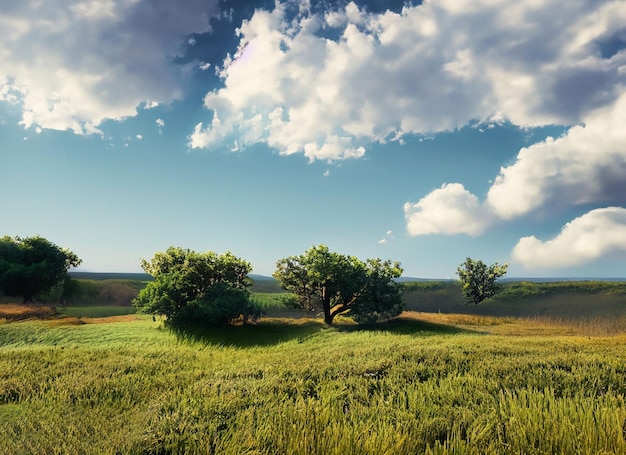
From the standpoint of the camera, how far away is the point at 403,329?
83.8ft

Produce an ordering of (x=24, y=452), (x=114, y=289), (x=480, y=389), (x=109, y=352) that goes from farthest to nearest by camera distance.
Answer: (x=114, y=289)
(x=109, y=352)
(x=480, y=389)
(x=24, y=452)

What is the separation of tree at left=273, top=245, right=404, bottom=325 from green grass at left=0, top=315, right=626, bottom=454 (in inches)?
571

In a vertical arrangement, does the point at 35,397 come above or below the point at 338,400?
below

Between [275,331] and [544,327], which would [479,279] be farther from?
[275,331]

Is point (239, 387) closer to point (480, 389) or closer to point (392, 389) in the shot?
point (392, 389)

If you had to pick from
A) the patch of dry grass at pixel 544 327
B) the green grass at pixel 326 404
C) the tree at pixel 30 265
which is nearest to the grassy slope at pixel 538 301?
the patch of dry grass at pixel 544 327

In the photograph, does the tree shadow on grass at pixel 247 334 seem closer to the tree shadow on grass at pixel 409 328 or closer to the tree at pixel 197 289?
the tree at pixel 197 289

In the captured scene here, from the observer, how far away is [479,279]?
190 feet

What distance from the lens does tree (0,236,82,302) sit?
1784 inches

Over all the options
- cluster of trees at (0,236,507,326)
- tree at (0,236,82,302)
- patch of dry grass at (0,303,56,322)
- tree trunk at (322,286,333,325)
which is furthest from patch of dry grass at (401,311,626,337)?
tree at (0,236,82,302)

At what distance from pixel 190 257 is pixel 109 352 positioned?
1340cm

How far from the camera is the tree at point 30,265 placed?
149ft

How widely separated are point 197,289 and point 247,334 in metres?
7.35

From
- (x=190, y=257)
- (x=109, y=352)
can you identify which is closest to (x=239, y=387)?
(x=109, y=352)
